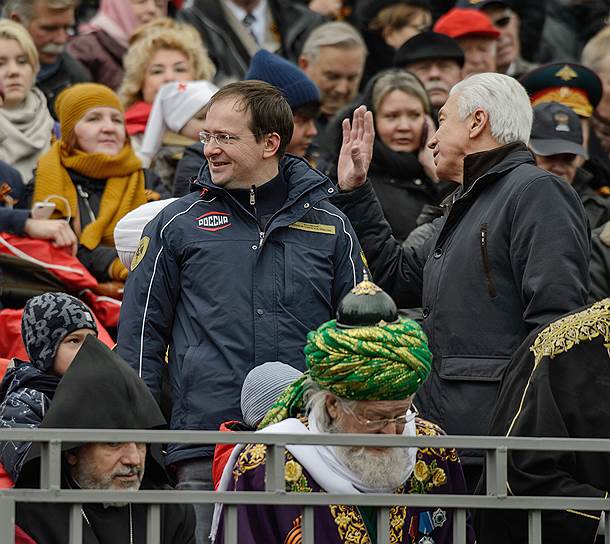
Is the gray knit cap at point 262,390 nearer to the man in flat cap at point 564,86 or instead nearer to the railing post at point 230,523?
the railing post at point 230,523

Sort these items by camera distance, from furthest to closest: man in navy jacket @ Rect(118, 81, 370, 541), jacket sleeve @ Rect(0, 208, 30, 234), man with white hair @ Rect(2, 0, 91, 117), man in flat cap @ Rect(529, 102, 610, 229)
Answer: man with white hair @ Rect(2, 0, 91, 117) < man in flat cap @ Rect(529, 102, 610, 229) < jacket sleeve @ Rect(0, 208, 30, 234) < man in navy jacket @ Rect(118, 81, 370, 541)

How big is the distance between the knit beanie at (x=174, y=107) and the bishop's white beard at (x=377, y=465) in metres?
4.23

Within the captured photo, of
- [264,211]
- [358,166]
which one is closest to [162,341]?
[264,211]

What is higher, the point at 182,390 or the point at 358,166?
the point at 358,166

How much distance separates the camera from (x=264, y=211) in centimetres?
616

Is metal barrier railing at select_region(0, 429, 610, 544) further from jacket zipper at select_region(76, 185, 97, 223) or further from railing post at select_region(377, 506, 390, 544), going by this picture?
jacket zipper at select_region(76, 185, 97, 223)

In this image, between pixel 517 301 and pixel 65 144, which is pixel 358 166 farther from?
pixel 65 144

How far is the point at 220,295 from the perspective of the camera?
595cm

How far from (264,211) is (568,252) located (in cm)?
118

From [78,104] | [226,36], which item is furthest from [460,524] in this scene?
[226,36]

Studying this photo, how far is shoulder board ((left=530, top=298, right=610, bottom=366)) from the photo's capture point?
198 inches

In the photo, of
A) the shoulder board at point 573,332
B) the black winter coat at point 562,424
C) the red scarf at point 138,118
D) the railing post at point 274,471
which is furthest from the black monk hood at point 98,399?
the red scarf at point 138,118

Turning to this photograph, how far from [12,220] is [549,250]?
9.40 ft

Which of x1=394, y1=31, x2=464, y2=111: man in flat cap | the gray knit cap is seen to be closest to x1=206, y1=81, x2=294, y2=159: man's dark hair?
the gray knit cap
